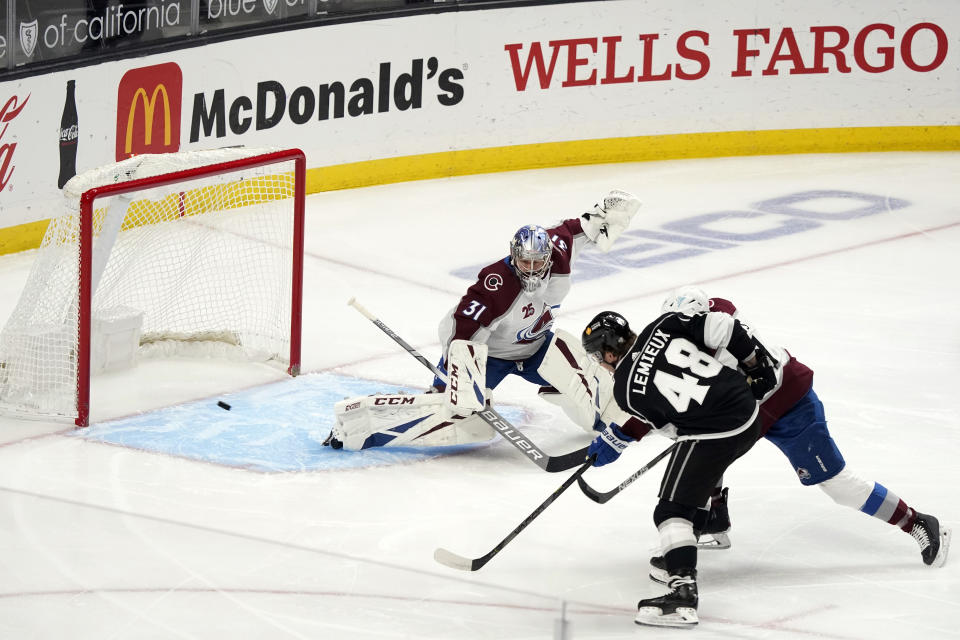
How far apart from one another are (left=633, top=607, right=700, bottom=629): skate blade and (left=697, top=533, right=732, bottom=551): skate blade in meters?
0.63

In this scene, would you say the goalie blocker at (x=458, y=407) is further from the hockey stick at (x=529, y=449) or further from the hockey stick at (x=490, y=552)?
the hockey stick at (x=490, y=552)

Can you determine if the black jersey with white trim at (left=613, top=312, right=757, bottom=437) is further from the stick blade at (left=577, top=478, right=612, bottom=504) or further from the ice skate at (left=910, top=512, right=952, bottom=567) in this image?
the ice skate at (left=910, top=512, right=952, bottom=567)

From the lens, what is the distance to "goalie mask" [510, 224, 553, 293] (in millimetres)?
5422

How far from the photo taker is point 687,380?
4305mm

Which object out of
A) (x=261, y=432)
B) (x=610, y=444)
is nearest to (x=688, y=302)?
(x=610, y=444)

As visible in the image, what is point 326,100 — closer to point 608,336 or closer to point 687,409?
point 608,336

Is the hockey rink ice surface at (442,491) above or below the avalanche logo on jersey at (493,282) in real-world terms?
below

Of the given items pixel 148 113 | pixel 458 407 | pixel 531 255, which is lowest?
pixel 458 407

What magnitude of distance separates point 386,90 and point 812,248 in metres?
2.90

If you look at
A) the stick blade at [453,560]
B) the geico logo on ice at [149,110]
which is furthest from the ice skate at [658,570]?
the geico logo on ice at [149,110]

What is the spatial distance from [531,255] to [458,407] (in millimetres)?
600

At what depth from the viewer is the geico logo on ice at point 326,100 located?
29.3 ft

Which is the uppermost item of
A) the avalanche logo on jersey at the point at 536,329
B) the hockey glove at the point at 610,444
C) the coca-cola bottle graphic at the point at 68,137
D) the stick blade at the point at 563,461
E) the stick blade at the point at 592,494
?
the coca-cola bottle graphic at the point at 68,137

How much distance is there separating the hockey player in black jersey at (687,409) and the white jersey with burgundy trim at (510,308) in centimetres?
108
